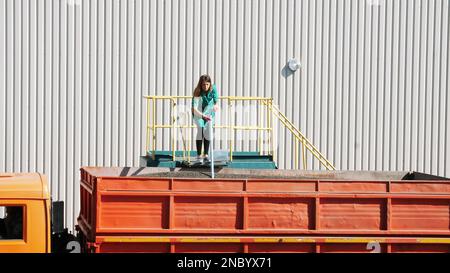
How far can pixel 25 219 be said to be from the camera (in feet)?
26.1

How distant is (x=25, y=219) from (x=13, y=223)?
0.18 m

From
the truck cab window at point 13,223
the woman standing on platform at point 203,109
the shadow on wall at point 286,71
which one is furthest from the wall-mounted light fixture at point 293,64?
the truck cab window at point 13,223

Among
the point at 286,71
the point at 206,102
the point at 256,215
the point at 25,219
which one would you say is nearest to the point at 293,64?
the point at 286,71

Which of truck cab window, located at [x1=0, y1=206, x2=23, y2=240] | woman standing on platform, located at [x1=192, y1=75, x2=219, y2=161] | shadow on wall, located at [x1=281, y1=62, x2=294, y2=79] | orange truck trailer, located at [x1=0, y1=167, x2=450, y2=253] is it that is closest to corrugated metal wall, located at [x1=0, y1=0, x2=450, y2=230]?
shadow on wall, located at [x1=281, y1=62, x2=294, y2=79]

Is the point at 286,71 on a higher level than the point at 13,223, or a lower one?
higher

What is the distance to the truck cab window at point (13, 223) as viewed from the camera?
7.99 meters

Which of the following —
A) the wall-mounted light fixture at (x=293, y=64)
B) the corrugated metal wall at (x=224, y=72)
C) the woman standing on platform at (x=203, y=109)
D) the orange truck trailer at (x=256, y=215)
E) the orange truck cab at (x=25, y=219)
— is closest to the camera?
the orange truck cab at (x=25, y=219)

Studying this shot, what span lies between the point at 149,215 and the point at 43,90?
648 centimetres

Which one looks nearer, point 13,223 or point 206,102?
point 13,223

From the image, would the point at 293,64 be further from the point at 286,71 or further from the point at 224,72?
the point at 224,72

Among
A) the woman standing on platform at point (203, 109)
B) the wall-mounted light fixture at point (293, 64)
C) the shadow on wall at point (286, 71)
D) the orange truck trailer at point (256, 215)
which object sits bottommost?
the orange truck trailer at point (256, 215)

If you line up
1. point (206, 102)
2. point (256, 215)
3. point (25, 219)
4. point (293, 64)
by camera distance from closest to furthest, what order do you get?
point (25, 219) < point (256, 215) < point (206, 102) < point (293, 64)

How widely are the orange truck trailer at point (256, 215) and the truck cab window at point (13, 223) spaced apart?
558 millimetres

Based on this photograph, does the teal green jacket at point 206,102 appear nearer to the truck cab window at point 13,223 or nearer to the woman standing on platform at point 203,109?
the woman standing on platform at point 203,109
